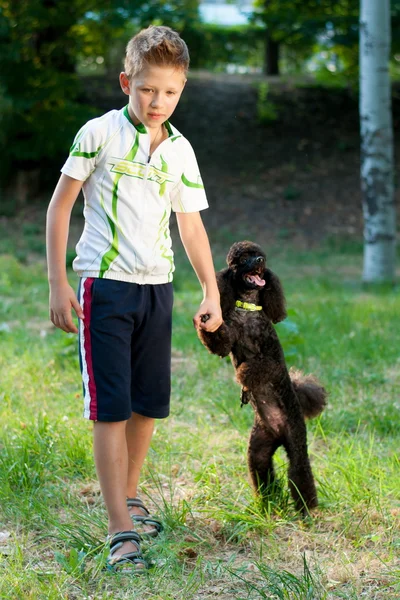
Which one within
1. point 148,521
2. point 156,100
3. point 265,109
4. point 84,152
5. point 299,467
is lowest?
point 148,521

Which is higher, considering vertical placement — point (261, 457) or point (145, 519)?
point (261, 457)

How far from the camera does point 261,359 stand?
3236mm

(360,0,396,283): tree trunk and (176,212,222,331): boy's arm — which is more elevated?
(360,0,396,283): tree trunk

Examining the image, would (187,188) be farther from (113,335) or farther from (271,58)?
(271,58)

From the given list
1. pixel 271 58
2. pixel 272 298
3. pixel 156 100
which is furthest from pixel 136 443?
pixel 271 58

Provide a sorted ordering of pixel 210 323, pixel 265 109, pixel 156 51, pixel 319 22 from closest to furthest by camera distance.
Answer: pixel 156 51, pixel 210 323, pixel 319 22, pixel 265 109

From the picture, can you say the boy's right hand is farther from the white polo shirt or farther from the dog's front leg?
the dog's front leg

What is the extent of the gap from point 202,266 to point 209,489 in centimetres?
105

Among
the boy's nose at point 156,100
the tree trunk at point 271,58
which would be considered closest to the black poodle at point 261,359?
the boy's nose at point 156,100

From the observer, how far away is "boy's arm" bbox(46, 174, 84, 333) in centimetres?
292

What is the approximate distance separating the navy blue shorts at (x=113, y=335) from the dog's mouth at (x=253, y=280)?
0.34 m

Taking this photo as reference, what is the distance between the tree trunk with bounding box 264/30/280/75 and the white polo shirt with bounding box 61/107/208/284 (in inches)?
691

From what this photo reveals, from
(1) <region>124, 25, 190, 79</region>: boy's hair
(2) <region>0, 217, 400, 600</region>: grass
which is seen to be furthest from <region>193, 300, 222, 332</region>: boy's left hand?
(1) <region>124, 25, 190, 79</region>: boy's hair

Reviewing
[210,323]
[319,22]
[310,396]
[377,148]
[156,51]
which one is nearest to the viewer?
[156,51]
